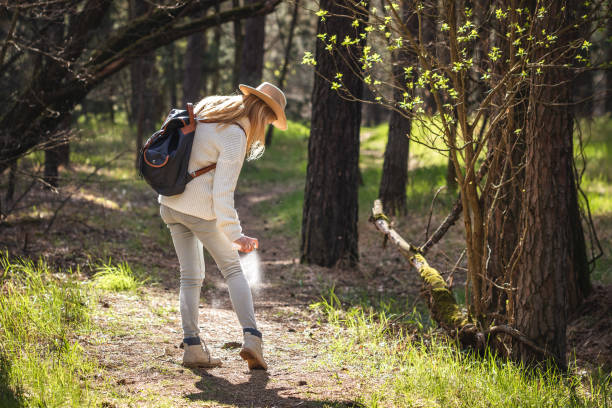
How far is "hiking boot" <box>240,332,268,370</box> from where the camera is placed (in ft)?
13.6

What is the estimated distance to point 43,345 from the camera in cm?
433

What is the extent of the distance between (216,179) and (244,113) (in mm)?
513

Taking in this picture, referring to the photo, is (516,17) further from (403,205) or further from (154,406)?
(403,205)

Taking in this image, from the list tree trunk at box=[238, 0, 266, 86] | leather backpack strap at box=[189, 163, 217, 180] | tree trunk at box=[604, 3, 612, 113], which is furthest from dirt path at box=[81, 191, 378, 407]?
tree trunk at box=[238, 0, 266, 86]

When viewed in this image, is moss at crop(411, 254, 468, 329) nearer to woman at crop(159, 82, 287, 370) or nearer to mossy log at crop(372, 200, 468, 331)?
mossy log at crop(372, 200, 468, 331)

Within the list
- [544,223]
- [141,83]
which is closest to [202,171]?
[544,223]

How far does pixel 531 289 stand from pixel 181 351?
271 cm

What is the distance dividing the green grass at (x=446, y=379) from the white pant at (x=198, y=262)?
0.93 metres

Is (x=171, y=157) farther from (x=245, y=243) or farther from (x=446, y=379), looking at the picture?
(x=446, y=379)

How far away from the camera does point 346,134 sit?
7.86m

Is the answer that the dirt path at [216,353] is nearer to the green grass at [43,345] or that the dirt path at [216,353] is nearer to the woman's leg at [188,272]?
the green grass at [43,345]

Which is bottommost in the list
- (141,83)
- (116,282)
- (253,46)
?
(116,282)

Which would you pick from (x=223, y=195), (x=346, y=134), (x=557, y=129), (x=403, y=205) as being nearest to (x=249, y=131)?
(x=223, y=195)

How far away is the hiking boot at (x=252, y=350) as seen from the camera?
13.6 ft
